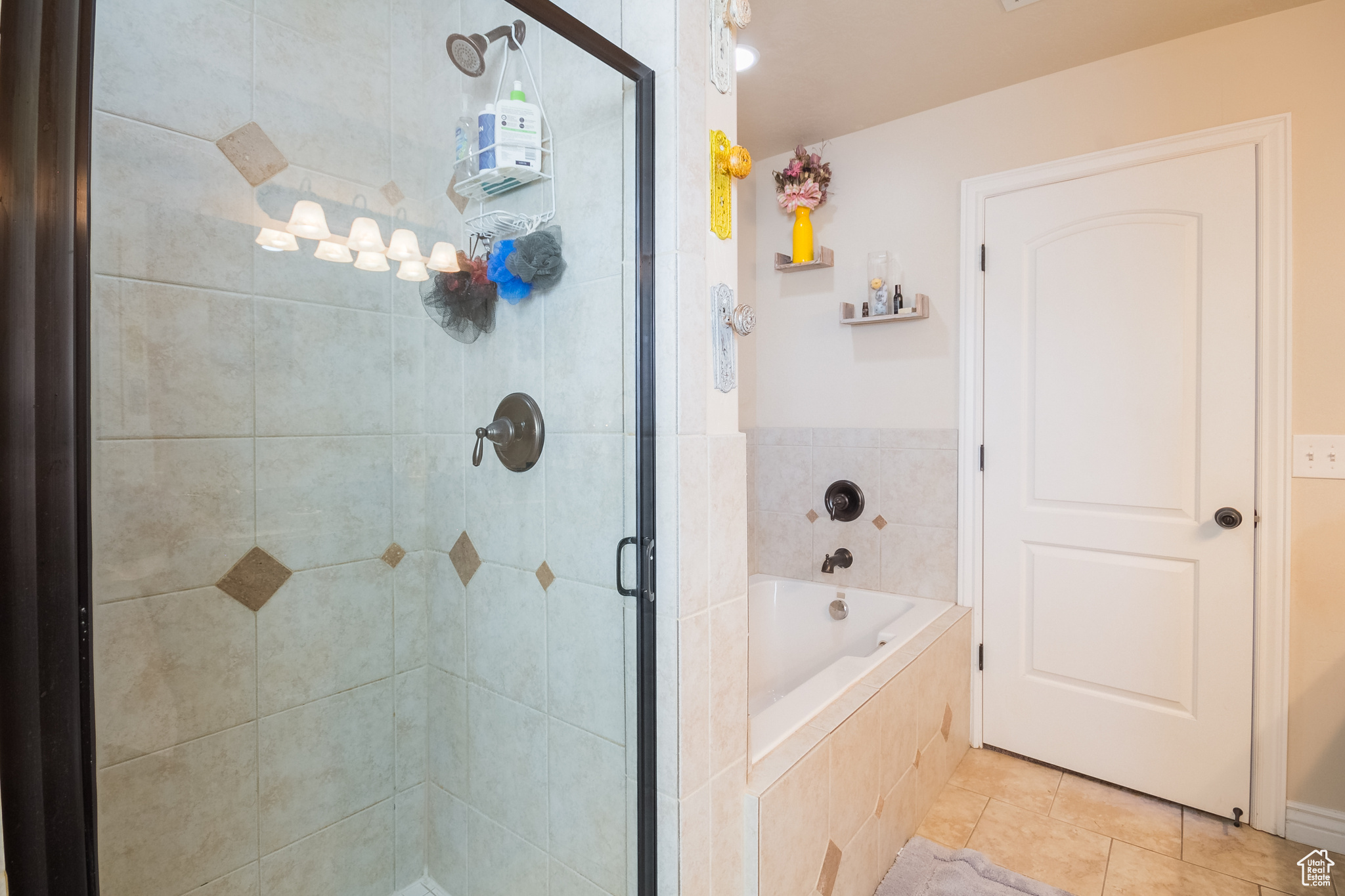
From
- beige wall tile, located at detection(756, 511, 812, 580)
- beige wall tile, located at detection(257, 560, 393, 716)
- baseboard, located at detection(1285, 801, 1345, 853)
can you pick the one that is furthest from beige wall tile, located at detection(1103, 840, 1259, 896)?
beige wall tile, located at detection(257, 560, 393, 716)

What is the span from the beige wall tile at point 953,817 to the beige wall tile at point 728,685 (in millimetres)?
1113

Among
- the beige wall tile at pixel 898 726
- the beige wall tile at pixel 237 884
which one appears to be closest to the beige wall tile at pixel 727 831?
the beige wall tile at pixel 898 726

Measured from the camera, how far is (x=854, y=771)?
5.24 feet

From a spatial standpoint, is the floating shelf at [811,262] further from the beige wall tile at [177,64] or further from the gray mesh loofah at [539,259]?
the beige wall tile at [177,64]

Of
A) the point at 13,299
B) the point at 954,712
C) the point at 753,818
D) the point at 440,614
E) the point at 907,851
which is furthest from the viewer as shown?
the point at 954,712

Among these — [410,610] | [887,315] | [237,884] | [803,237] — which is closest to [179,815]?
[237,884]

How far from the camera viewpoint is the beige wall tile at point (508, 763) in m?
1.10

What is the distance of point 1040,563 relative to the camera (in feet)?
7.74

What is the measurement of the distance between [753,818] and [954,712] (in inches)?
55.5

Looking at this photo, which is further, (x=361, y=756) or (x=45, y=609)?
(x=361, y=756)

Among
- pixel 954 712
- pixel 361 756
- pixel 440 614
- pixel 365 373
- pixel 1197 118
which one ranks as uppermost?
pixel 1197 118

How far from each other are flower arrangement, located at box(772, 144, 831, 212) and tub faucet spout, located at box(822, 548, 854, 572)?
59.2 inches

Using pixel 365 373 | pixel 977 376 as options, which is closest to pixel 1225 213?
pixel 977 376

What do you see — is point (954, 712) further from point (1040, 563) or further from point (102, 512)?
point (102, 512)
